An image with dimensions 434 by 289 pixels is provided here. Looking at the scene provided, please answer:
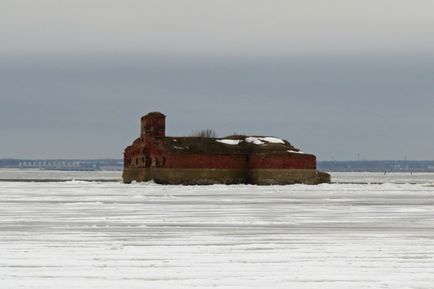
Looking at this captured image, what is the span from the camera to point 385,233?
19.1m

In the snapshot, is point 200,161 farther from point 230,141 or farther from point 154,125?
point 154,125

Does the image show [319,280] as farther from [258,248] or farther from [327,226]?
[327,226]

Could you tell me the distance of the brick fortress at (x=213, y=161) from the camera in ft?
241

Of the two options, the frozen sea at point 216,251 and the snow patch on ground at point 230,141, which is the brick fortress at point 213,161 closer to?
the snow patch on ground at point 230,141

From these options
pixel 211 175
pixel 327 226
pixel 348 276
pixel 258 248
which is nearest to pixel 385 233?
pixel 327 226

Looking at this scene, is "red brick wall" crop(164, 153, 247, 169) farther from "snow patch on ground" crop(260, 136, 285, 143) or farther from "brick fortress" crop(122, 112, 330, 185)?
"snow patch on ground" crop(260, 136, 285, 143)

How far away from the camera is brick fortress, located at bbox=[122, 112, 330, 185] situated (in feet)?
241

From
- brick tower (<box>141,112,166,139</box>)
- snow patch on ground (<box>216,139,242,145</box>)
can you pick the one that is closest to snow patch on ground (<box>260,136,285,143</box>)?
snow patch on ground (<box>216,139,242,145</box>)

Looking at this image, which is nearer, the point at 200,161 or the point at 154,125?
the point at 200,161

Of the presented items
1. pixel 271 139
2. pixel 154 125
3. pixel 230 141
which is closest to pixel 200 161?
pixel 230 141

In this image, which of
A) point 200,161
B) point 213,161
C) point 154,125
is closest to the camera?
point 200,161

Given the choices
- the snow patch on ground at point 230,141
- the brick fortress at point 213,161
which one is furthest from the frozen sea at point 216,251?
the snow patch on ground at point 230,141

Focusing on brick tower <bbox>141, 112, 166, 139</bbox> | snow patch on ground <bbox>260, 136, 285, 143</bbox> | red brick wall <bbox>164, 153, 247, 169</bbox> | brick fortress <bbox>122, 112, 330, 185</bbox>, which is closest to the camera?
red brick wall <bbox>164, 153, 247, 169</bbox>

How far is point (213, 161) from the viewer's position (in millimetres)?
74750
